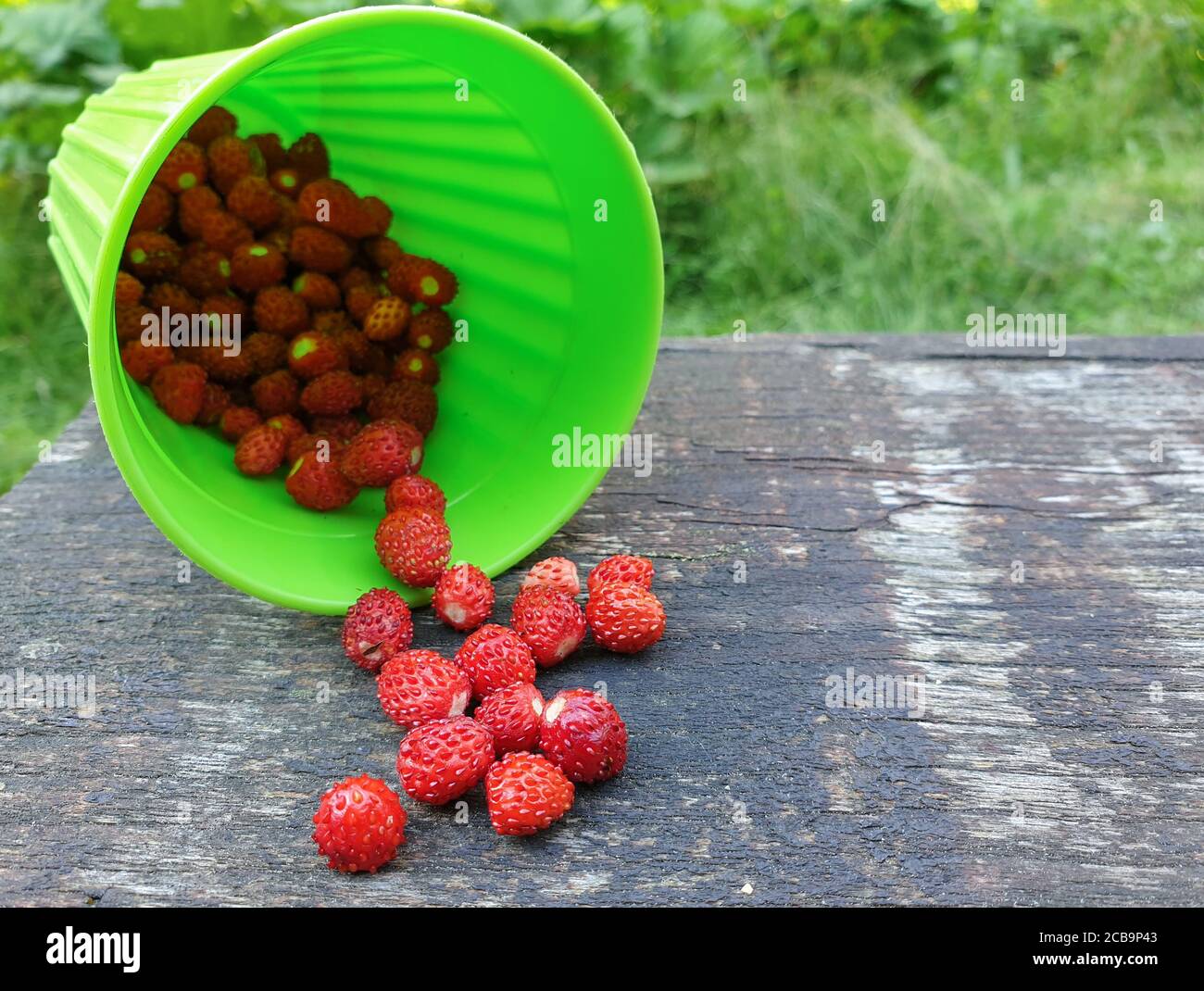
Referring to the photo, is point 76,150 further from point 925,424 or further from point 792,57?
point 792,57

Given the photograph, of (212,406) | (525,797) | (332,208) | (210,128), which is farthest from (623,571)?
(210,128)

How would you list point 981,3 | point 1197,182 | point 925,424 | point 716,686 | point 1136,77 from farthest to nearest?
point 981,3 → point 1136,77 → point 1197,182 → point 925,424 → point 716,686

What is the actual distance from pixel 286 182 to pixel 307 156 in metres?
0.05

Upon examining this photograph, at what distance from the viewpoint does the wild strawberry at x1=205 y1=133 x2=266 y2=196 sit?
1.81 metres

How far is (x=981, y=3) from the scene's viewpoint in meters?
4.36

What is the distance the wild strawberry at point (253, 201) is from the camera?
1.81 m

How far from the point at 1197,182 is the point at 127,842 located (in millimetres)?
3638

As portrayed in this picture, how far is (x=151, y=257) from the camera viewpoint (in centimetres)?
175

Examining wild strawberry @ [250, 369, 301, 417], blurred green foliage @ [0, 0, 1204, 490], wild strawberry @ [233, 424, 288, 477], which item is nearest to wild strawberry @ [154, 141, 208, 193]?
wild strawberry @ [250, 369, 301, 417]

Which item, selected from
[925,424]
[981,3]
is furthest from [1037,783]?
[981,3]

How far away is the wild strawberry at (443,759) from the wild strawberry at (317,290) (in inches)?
33.2

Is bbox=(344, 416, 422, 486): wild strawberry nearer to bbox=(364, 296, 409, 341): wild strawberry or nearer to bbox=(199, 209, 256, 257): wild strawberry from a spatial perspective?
bbox=(364, 296, 409, 341): wild strawberry

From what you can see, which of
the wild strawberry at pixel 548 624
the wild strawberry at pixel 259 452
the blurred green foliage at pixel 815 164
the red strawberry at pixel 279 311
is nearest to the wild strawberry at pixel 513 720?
the wild strawberry at pixel 548 624

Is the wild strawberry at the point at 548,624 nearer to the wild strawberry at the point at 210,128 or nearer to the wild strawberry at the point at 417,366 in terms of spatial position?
the wild strawberry at the point at 417,366
